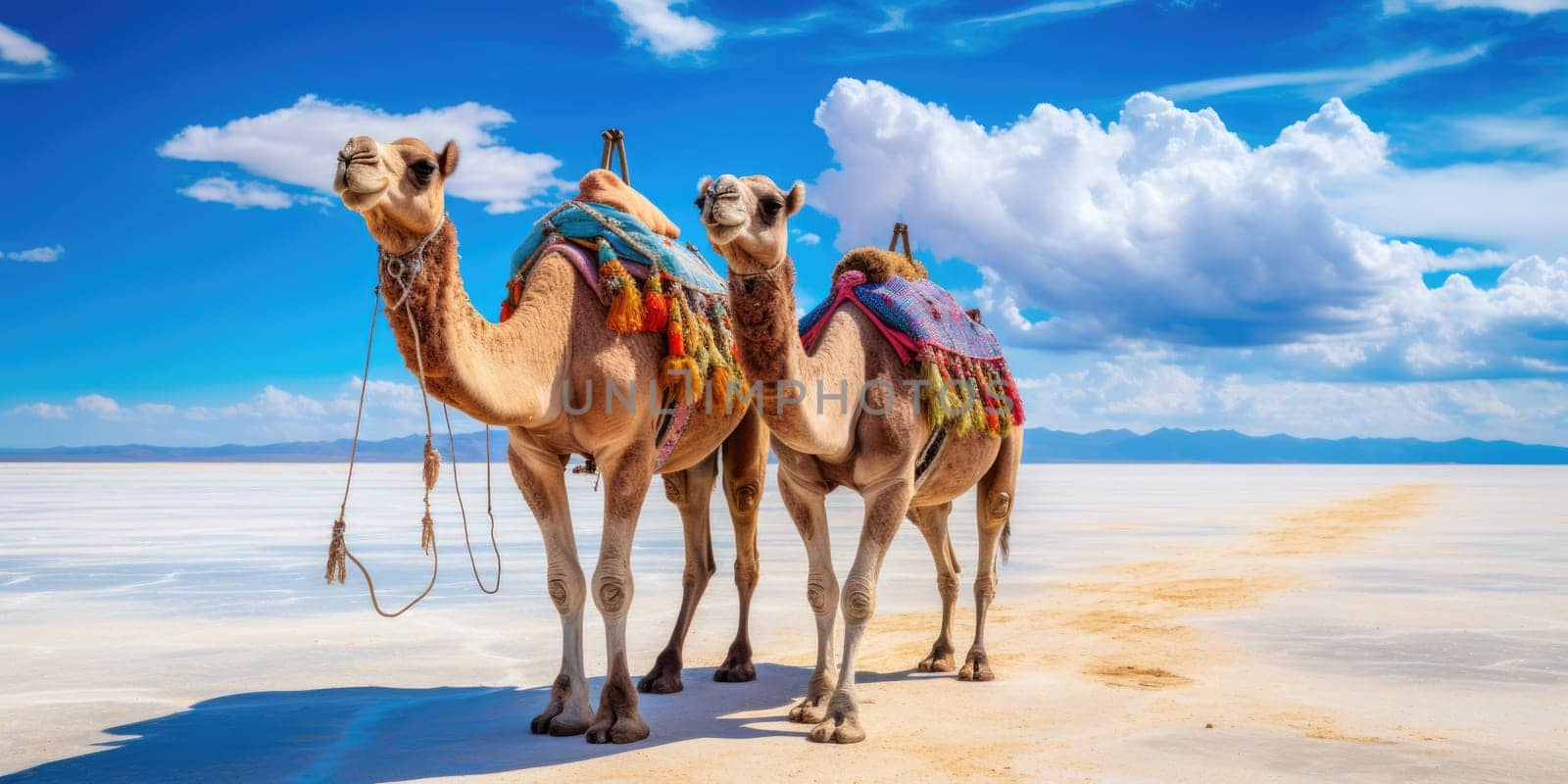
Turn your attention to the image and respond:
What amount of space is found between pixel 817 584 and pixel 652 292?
196 cm

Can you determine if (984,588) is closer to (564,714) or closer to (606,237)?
(564,714)

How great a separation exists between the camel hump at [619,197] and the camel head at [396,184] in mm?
2271

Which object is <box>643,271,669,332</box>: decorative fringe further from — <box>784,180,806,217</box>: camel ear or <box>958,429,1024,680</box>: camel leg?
<box>958,429,1024,680</box>: camel leg

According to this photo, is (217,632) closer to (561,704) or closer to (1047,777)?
(561,704)

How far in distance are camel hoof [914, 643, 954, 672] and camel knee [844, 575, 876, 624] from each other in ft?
7.06

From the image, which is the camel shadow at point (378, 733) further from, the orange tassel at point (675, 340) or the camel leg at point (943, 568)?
the orange tassel at point (675, 340)

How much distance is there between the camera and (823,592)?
6.72 m

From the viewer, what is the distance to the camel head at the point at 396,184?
4605 millimetres

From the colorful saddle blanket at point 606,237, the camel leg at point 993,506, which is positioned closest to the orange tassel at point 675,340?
the colorful saddle blanket at point 606,237

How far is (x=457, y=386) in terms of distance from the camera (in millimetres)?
5281

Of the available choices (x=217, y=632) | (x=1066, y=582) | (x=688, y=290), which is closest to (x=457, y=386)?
(x=688, y=290)

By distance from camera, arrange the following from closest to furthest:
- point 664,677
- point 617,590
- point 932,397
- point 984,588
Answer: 1. point 617,590
2. point 932,397
3. point 664,677
4. point 984,588

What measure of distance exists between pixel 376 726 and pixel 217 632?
433cm

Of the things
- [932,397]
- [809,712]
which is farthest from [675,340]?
[809,712]
